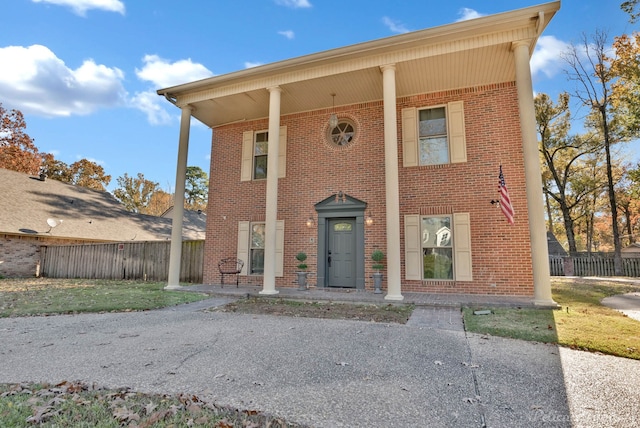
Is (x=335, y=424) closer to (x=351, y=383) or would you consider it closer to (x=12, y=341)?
(x=351, y=383)

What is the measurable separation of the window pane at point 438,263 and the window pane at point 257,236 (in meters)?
4.71

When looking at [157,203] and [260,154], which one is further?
[157,203]

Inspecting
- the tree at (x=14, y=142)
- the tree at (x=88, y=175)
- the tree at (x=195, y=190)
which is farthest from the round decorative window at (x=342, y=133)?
the tree at (x=195, y=190)

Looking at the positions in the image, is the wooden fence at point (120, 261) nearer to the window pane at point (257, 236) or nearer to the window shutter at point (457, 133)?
the window pane at point (257, 236)

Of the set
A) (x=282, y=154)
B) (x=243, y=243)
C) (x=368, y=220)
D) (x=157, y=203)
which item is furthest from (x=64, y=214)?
(x=157, y=203)

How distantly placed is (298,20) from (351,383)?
42.2 ft

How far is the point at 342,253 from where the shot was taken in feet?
29.4

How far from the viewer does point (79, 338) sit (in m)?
3.97

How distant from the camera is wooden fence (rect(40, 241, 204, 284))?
36.3 feet

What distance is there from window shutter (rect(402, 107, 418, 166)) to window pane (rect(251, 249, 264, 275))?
491 cm

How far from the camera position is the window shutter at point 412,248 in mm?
8117

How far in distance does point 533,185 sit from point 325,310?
466 cm

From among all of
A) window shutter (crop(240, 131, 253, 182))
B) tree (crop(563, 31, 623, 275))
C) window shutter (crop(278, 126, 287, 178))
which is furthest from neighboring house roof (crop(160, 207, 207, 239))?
tree (crop(563, 31, 623, 275))

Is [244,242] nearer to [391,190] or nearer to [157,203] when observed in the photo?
[391,190]
